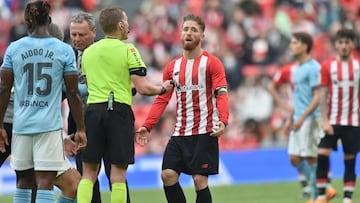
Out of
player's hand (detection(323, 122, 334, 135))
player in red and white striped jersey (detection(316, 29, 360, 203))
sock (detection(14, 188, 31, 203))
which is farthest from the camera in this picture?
player in red and white striped jersey (detection(316, 29, 360, 203))

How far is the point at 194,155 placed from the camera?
35.3 feet

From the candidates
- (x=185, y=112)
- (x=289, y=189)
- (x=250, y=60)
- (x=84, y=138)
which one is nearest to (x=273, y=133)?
(x=250, y=60)

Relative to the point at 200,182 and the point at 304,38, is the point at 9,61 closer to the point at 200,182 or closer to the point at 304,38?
the point at 200,182

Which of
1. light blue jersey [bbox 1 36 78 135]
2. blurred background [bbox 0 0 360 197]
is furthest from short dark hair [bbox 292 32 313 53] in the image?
light blue jersey [bbox 1 36 78 135]

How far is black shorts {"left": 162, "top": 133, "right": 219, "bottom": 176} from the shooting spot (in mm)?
10750

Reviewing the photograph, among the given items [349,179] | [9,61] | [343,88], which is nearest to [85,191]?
[9,61]

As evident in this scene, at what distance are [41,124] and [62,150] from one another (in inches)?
14.0

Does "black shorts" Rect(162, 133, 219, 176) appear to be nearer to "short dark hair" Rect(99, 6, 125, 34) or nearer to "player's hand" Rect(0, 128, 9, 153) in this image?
"short dark hair" Rect(99, 6, 125, 34)

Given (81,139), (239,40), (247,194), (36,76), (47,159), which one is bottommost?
(247,194)

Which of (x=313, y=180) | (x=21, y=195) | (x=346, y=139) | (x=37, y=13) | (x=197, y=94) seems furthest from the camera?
(x=313, y=180)

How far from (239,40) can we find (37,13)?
50.3 ft

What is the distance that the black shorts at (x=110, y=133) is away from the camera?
33.0 feet

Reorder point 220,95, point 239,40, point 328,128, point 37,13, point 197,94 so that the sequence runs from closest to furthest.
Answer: point 37,13
point 220,95
point 197,94
point 328,128
point 239,40

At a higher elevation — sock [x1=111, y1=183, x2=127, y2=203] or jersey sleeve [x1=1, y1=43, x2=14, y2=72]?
jersey sleeve [x1=1, y1=43, x2=14, y2=72]
